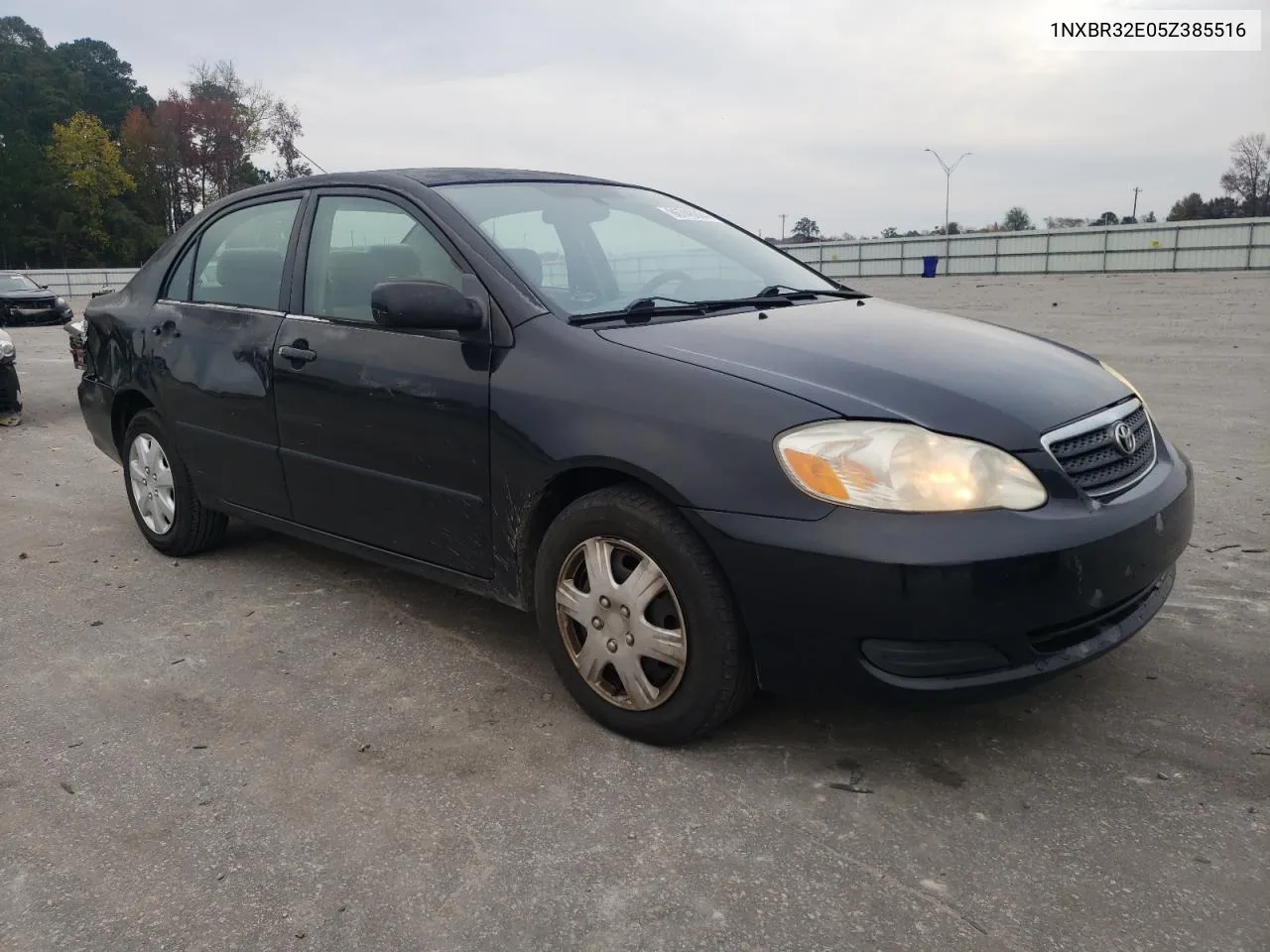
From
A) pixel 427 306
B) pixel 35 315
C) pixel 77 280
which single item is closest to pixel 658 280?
pixel 427 306

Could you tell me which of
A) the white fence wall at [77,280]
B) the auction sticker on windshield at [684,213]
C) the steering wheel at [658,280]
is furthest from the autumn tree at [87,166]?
the steering wheel at [658,280]

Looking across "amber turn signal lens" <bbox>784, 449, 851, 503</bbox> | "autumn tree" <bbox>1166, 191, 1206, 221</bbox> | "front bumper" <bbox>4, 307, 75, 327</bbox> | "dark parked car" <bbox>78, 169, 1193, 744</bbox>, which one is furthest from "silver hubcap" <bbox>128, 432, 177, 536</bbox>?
"autumn tree" <bbox>1166, 191, 1206, 221</bbox>

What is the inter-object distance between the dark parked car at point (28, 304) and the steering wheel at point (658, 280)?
2320 centimetres

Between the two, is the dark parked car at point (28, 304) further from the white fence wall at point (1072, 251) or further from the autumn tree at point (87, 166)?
the autumn tree at point (87, 166)

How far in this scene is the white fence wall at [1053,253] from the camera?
36.8 metres

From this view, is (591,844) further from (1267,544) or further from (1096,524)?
(1267,544)

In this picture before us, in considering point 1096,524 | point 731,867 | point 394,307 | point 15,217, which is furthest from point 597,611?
point 15,217

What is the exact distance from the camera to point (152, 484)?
4656mm

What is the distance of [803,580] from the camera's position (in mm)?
2420

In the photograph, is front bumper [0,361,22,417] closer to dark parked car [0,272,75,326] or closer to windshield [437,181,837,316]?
windshield [437,181,837,316]

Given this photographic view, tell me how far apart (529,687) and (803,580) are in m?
1.18

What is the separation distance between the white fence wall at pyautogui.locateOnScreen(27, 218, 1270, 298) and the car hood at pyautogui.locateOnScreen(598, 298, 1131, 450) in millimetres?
32125

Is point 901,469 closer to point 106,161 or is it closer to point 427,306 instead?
point 427,306

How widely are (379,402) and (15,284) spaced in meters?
24.5
